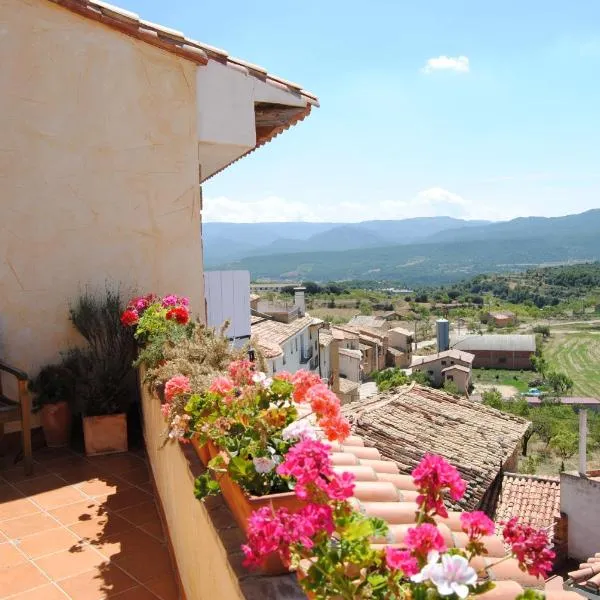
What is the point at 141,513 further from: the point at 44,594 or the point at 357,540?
the point at 357,540

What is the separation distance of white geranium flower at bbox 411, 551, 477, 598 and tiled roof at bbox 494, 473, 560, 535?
1362cm

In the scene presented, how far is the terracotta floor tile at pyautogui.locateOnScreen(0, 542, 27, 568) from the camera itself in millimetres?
3365

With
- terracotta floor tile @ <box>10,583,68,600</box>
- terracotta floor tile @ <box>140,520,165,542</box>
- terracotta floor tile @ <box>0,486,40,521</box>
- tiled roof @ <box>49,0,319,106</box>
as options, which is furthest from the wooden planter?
tiled roof @ <box>49,0,319,106</box>

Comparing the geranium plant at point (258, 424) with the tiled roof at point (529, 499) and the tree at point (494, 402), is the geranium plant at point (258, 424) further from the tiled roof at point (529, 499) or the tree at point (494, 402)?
the tree at point (494, 402)

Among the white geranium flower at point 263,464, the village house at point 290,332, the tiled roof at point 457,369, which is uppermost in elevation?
the white geranium flower at point 263,464

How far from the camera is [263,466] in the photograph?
68.3 inches

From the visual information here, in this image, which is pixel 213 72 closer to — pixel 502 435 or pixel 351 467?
pixel 351 467

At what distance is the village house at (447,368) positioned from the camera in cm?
5025

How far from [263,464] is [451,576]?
0.81m

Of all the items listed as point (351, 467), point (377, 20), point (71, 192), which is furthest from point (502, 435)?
point (351, 467)

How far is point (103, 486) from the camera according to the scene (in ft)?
14.7

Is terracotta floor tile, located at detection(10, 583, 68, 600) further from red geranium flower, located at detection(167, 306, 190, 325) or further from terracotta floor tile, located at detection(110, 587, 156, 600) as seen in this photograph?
red geranium flower, located at detection(167, 306, 190, 325)

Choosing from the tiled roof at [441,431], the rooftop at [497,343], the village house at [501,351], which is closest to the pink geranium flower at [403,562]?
the tiled roof at [441,431]

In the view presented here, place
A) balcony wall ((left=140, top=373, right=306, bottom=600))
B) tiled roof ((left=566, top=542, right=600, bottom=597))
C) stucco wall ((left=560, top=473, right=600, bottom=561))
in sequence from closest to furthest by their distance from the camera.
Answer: balcony wall ((left=140, top=373, right=306, bottom=600))
tiled roof ((left=566, top=542, right=600, bottom=597))
stucco wall ((left=560, top=473, right=600, bottom=561))
